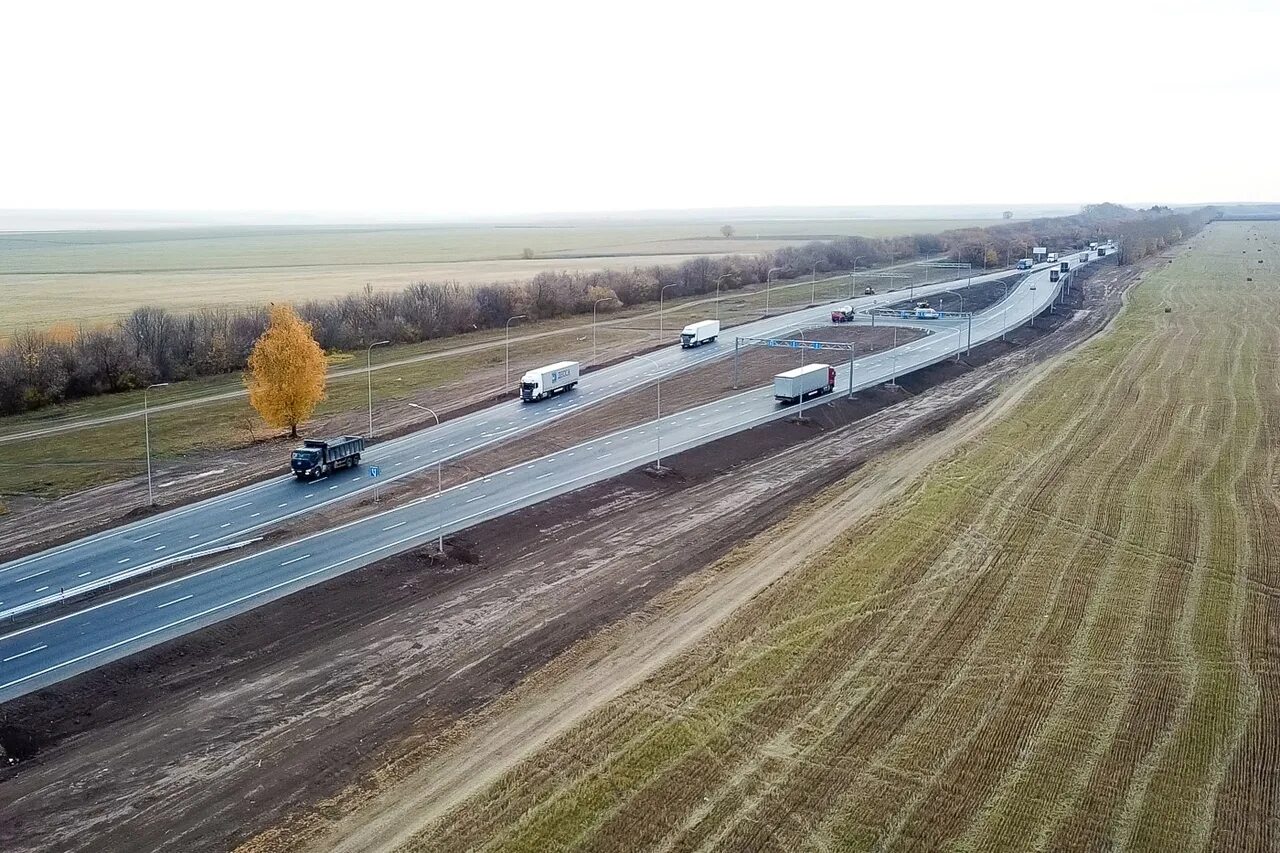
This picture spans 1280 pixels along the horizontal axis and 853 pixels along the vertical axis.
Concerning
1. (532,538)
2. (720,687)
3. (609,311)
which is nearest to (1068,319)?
(609,311)

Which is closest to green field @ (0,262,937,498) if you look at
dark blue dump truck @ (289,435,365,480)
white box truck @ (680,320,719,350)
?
white box truck @ (680,320,719,350)

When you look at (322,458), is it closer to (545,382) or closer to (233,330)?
(545,382)

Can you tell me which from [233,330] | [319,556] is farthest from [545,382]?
[233,330]

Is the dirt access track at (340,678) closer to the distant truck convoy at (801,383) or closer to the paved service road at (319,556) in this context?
the paved service road at (319,556)

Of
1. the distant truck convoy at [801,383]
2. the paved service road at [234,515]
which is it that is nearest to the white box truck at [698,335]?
the paved service road at [234,515]

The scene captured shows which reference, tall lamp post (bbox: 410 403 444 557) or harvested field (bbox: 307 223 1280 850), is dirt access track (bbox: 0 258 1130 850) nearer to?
tall lamp post (bbox: 410 403 444 557)

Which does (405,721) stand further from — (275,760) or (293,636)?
(293,636)

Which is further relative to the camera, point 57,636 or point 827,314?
point 827,314
